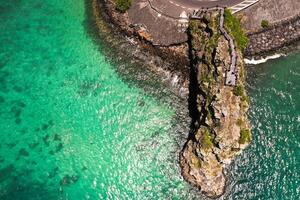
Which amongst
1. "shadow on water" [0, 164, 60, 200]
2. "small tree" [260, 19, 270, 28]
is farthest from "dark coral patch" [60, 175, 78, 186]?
"small tree" [260, 19, 270, 28]

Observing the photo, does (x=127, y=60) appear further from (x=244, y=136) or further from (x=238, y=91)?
(x=244, y=136)

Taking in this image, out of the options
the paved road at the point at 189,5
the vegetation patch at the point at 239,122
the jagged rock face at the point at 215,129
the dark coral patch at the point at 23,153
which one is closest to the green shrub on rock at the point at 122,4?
the paved road at the point at 189,5

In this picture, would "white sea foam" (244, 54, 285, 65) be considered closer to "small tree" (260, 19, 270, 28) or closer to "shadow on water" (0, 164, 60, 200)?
"small tree" (260, 19, 270, 28)

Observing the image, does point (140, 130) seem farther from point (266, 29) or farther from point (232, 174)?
point (266, 29)

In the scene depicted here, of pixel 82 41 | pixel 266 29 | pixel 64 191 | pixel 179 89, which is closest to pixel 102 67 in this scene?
pixel 82 41

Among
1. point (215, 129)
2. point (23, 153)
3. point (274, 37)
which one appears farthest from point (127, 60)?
point (274, 37)

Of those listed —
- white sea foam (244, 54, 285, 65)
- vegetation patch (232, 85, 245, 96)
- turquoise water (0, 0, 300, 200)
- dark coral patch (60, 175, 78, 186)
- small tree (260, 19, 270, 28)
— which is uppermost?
small tree (260, 19, 270, 28)
